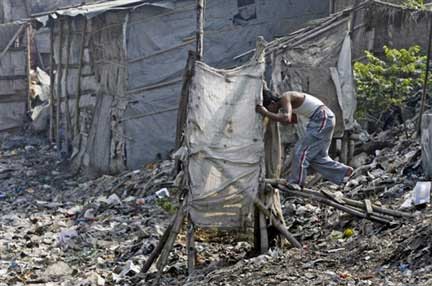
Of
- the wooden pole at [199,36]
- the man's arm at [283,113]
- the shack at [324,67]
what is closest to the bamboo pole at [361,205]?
the man's arm at [283,113]

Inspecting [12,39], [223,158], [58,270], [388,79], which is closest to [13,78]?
[12,39]

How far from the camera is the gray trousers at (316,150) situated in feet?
26.6

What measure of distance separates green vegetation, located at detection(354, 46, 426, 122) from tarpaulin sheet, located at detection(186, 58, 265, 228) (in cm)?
403

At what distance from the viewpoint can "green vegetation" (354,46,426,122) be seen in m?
11.6

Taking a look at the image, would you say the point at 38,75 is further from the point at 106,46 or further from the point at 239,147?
the point at 239,147

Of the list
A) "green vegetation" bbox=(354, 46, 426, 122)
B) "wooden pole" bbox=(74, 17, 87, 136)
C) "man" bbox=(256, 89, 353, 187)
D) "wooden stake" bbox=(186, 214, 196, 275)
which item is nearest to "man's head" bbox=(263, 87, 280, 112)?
"man" bbox=(256, 89, 353, 187)

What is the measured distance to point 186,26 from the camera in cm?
1525

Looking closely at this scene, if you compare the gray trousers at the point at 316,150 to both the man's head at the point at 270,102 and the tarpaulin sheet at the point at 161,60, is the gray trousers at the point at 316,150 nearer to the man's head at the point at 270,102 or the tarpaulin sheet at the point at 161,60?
the man's head at the point at 270,102

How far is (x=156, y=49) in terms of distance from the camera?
50.0 ft

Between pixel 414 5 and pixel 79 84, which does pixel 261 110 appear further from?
pixel 79 84

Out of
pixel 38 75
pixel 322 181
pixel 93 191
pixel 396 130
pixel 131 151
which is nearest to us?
pixel 322 181

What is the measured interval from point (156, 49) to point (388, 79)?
5.03m

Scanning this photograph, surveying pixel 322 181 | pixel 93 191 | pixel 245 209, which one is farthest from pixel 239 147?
pixel 93 191

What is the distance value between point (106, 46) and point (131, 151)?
220 centimetres
